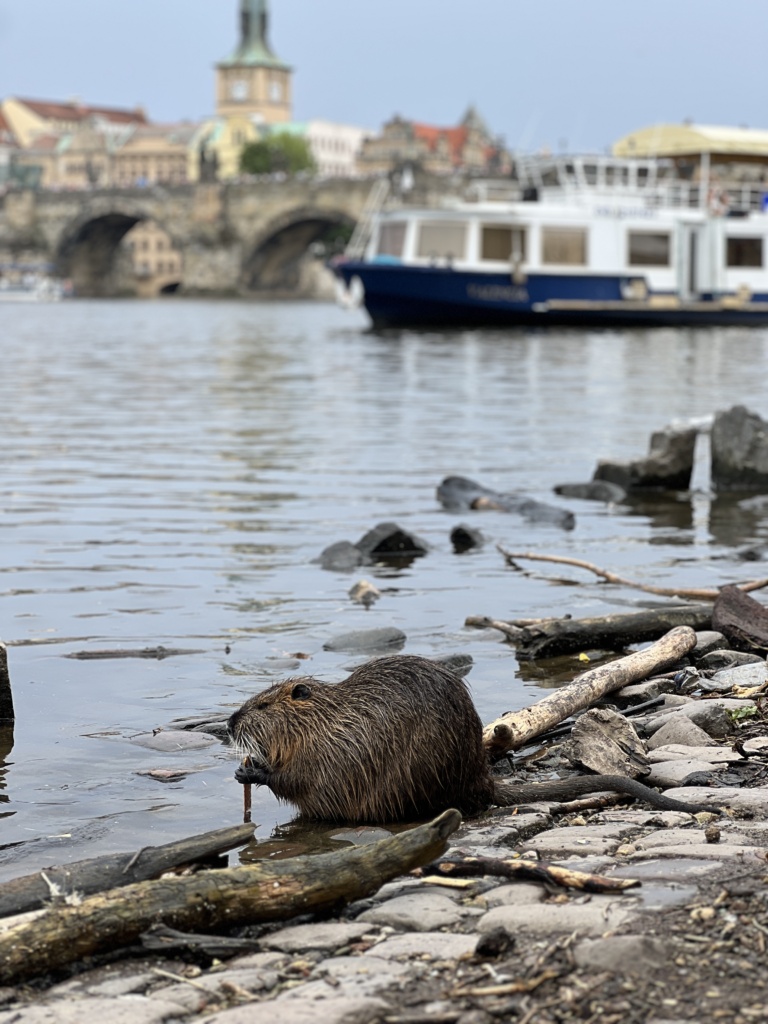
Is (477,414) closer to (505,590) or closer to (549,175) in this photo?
(505,590)

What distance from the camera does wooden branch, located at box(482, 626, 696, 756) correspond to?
465cm

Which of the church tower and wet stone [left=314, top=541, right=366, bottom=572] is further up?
the church tower

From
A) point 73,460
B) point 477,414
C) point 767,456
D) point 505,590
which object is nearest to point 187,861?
point 505,590

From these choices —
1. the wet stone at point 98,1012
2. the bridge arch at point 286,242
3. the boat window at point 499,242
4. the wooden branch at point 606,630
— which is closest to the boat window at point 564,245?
the boat window at point 499,242

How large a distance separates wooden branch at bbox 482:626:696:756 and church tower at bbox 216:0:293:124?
6512 inches

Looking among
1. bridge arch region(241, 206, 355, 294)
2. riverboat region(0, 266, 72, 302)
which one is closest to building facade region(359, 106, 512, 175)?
bridge arch region(241, 206, 355, 294)

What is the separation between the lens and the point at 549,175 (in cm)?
3994

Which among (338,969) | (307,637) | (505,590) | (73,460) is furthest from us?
(73,460)

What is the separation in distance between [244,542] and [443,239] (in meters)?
27.8

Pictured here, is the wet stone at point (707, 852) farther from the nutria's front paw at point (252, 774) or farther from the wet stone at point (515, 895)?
the nutria's front paw at point (252, 774)

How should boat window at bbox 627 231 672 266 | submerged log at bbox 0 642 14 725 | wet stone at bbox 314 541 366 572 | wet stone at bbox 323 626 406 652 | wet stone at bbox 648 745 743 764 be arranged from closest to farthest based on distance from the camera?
wet stone at bbox 648 745 743 764
submerged log at bbox 0 642 14 725
wet stone at bbox 323 626 406 652
wet stone at bbox 314 541 366 572
boat window at bbox 627 231 672 266

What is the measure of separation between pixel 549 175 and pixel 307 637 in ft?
115

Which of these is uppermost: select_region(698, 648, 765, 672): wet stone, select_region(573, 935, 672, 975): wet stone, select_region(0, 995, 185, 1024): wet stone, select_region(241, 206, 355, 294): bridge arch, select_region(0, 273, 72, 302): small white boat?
select_region(241, 206, 355, 294): bridge arch

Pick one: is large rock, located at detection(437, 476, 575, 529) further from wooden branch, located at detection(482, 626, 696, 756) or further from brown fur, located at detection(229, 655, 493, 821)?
brown fur, located at detection(229, 655, 493, 821)
